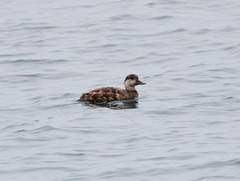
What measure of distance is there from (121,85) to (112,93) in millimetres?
2002

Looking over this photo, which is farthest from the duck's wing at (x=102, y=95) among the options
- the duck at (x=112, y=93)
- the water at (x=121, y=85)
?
the water at (x=121, y=85)

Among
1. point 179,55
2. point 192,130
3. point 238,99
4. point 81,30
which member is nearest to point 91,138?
point 192,130

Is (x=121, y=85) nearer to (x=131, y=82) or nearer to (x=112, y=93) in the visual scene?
(x=131, y=82)

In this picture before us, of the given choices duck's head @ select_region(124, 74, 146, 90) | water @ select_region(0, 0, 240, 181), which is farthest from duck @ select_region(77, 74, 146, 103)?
water @ select_region(0, 0, 240, 181)

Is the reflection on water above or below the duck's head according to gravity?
below

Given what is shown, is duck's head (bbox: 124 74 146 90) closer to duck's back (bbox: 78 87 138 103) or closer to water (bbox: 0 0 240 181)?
duck's back (bbox: 78 87 138 103)

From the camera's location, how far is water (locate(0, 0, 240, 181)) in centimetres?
1110

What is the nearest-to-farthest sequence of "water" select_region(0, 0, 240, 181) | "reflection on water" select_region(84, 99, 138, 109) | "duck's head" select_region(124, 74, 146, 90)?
1. "water" select_region(0, 0, 240, 181)
2. "reflection on water" select_region(84, 99, 138, 109)
3. "duck's head" select_region(124, 74, 146, 90)

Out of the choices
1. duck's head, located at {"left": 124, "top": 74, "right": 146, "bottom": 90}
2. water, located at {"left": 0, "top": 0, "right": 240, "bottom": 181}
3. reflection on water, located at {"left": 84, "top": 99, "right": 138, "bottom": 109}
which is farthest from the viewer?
duck's head, located at {"left": 124, "top": 74, "right": 146, "bottom": 90}

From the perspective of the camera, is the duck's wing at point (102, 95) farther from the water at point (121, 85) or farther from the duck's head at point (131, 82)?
the duck's head at point (131, 82)

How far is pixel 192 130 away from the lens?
12.8 metres

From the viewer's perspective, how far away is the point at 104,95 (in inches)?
610

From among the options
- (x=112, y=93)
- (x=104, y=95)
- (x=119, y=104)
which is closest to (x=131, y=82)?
(x=112, y=93)

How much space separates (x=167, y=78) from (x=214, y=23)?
7.78 meters
